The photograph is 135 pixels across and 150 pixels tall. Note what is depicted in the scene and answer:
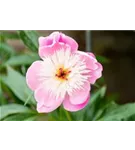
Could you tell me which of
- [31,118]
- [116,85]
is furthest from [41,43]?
[116,85]

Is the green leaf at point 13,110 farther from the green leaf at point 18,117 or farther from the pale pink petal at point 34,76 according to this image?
the pale pink petal at point 34,76

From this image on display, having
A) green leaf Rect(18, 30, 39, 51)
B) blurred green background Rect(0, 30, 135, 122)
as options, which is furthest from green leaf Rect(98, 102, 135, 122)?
green leaf Rect(18, 30, 39, 51)

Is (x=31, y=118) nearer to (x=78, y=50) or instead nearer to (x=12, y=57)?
(x=78, y=50)

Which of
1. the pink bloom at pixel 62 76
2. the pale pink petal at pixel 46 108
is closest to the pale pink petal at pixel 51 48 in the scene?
the pink bloom at pixel 62 76

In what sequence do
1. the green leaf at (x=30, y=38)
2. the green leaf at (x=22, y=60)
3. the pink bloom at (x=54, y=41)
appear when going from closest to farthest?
the pink bloom at (x=54, y=41) < the green leaf at (x=30, y=38) < the green leaf at (x=22, y=60)

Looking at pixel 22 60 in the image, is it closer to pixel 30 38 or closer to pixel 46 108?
pixel 30 38

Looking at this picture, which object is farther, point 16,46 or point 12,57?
point 16,46

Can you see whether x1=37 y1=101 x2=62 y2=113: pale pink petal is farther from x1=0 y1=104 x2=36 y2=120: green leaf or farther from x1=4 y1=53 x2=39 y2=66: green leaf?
x1=4 y1=53 x2=39 y2=66: green leaf
